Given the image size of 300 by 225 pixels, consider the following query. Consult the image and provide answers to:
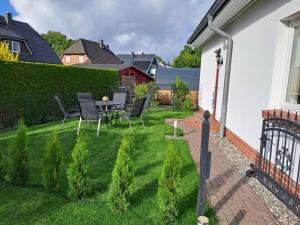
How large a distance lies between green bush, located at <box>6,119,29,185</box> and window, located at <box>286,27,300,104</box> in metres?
4.15

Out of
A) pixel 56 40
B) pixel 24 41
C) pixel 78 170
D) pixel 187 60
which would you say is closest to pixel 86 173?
pixel 78 170

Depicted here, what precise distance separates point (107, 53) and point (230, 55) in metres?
42.1

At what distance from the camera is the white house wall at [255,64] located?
4.02 metres

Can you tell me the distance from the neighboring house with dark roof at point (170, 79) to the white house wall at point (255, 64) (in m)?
8.74

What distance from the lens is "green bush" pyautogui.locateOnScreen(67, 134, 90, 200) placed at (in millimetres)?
2988

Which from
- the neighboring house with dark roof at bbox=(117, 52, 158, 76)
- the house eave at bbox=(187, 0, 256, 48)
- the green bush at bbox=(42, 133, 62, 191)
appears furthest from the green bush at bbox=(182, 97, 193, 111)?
the neighboring house with dark roof at bbox=(117, 52, 158, 76)

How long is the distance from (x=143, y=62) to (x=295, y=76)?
1864 inches

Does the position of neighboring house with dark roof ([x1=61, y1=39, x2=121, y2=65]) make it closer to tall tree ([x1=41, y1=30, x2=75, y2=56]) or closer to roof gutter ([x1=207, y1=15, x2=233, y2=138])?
tall tree ([x1=41, y1=30, x2=75, y2=56])

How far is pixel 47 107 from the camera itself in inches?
389

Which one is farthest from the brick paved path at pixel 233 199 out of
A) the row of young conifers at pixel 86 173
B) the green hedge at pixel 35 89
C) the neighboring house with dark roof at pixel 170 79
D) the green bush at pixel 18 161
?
the neighboring house with dark roof at pixel 170 79

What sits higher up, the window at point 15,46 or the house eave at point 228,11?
the window at point 15,46

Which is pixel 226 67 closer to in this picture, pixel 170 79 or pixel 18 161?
pixel 18 161

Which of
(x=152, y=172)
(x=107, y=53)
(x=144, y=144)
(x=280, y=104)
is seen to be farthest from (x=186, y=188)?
(x=107, y=53)

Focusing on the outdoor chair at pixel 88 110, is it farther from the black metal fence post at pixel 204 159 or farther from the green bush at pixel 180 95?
the green bush at pixel 180 95
